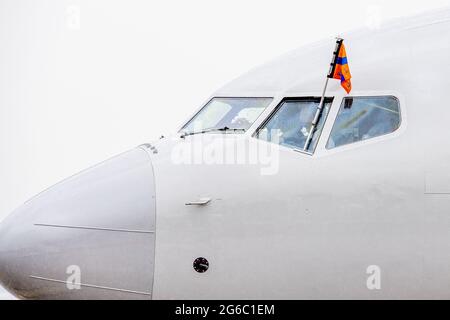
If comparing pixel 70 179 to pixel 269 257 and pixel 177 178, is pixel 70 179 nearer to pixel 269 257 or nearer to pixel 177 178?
pixel 177 178

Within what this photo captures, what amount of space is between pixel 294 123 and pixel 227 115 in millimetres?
979

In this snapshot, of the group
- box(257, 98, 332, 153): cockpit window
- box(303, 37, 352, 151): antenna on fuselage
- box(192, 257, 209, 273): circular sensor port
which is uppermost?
box(303, 37, 352, 151): antenna on fuselage

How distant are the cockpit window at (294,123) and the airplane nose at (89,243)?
1589mm

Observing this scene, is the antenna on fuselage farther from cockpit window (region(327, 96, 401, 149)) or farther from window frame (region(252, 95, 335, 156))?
cockpit window (region(327, 96, 401, 149))

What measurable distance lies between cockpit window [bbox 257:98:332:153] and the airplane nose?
1589mm

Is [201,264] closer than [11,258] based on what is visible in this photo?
Yes

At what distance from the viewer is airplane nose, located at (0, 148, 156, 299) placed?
28.4 feet

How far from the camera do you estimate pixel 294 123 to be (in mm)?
9289

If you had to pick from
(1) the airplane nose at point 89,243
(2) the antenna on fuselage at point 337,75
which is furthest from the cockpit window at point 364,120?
(1) the airplane nose at point 89,243

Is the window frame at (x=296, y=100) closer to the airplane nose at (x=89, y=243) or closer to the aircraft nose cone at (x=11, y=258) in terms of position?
the airplane nose at (x=89, y=243)

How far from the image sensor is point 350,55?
9.52 meters

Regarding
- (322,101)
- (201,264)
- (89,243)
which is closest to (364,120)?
(322,101)

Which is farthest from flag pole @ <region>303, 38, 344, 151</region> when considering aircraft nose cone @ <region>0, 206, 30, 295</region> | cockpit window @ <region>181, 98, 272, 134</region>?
aircraft nose cone @ <region>0, 206, 30, 295</region>

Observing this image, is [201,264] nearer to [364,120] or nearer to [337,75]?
[364,120]
